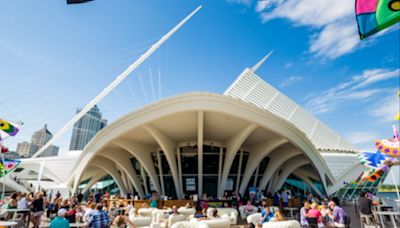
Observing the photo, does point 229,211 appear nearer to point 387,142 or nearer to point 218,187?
point 387,142

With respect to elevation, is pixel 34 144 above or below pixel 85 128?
below

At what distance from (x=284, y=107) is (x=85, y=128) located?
119 metres

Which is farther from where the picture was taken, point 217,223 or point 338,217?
point 217,223

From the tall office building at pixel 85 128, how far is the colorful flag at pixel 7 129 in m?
125

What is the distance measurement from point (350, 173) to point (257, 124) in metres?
21.0

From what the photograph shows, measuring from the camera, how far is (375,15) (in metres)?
3.68

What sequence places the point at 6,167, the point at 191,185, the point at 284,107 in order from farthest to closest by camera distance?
1. the point at 284,107
2. the point at 191,185
3. the point at 6,167

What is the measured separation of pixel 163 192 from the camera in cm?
2308

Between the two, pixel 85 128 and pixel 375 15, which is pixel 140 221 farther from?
pixel 85 128

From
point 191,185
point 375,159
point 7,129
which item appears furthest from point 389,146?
point 191,185

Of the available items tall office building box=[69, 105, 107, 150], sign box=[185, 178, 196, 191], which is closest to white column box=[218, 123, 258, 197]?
sign box=[185, 178, 196, 191]

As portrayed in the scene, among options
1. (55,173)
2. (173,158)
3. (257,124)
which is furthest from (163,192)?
(55,173)

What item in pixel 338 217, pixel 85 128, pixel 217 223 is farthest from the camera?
pixel 85 128

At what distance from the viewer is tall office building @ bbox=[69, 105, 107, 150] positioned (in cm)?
12862
